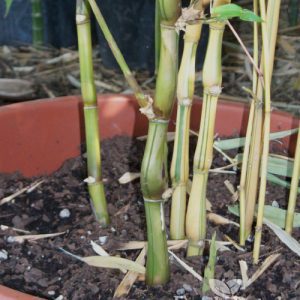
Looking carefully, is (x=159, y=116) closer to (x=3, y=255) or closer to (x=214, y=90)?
(x=214, y=90)

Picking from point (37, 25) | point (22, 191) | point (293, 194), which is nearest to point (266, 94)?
point (293, 194)

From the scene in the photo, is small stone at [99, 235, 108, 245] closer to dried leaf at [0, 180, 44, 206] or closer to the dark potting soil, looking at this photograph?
the dark potting soil

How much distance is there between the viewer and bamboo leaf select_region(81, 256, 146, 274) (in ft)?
2.10

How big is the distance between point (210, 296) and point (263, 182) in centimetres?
12

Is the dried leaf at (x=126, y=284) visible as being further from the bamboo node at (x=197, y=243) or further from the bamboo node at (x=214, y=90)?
the bamboo node at (x=214, y=90)

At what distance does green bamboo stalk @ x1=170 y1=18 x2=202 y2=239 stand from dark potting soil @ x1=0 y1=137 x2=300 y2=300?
40 mm

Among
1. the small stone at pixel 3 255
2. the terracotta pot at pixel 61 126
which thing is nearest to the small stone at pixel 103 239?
the small stone at pixel 3 255

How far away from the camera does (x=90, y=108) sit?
69 cm

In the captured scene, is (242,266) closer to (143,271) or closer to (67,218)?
(143,271)

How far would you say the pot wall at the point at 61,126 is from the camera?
85 centimetres

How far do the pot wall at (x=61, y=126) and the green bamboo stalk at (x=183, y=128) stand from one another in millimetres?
279

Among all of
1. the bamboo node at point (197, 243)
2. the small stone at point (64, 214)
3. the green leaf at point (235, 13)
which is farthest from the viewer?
the small stone at point (64, 214)

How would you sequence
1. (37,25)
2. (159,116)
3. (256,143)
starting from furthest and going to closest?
(37,25) < (256,143) < (159,116)

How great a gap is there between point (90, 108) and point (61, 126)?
22 centimetres
